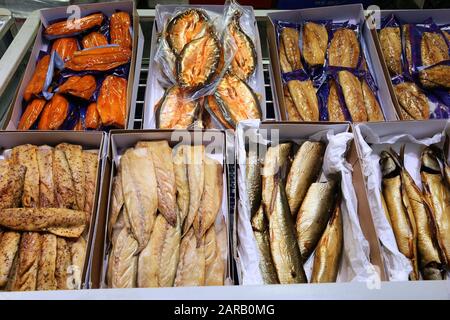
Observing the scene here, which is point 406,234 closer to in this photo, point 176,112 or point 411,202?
point 411,202

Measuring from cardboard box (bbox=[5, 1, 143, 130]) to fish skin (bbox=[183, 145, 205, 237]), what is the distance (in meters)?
0.41

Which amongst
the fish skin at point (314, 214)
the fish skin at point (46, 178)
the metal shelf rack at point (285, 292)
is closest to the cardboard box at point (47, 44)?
the fish skin at point (46, 178)

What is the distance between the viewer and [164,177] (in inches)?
63.3

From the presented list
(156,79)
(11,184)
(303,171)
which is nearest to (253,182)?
(303,171)

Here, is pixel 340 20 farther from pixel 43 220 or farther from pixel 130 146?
pixel 43 220

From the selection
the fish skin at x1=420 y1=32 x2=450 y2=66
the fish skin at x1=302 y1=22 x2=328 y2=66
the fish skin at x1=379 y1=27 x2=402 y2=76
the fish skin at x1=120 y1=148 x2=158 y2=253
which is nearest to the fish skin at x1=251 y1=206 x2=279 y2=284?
the fish skin at x1=120 y1=148 x2=158 y2=253

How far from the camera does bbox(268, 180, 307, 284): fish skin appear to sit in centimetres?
147

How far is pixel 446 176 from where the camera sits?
1729mm

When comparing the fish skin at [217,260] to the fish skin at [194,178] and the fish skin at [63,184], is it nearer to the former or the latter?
the fish skin at [194,178]

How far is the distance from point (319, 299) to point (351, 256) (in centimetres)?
63

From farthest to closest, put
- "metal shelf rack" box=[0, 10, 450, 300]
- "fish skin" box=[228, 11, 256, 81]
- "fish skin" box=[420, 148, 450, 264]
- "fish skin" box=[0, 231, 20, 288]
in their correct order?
"fish skin" box=[228, 11, 256, 81], "fish skin" box=[420, 148, 450, 264], "fish skin" box=[0, 231, 20, 288], "metal shelf rack" box=[0, 10, 450, 300]

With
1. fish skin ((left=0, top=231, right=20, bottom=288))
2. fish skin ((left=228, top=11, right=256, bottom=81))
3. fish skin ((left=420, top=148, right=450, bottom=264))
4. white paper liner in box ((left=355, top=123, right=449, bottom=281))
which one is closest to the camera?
fish skin ((left=0, top=231, right=20, bottom=288))

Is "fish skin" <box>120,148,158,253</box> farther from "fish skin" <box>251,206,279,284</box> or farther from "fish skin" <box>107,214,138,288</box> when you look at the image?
"fish skin" <box>251,206,279,284</box>

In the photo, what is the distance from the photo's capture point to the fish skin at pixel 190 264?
Result: 141cm
